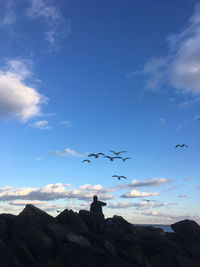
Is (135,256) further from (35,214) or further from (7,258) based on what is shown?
(35,214)

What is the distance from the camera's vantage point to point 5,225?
31.1m

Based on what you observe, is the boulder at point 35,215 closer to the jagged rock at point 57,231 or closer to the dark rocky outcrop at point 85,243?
the dark rocky outcrop at point 85,243

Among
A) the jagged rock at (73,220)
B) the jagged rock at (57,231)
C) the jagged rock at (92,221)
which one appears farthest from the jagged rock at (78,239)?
the jagged rock at (92,221)

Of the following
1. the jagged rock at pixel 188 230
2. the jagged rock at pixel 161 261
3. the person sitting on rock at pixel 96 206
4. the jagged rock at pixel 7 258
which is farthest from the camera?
the person sitting on rock at pixel 96 206

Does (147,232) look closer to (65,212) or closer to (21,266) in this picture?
(65,212)

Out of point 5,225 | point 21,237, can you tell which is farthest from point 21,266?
point 5,225

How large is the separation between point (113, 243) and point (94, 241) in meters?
2.20

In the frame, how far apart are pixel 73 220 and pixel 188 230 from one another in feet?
53.4

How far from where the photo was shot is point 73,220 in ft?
112

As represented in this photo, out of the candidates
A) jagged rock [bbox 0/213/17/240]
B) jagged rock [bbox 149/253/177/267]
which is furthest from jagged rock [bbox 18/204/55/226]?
jagged rock [bbox 149/253/177/267]

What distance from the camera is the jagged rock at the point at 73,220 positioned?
32362 millimetres

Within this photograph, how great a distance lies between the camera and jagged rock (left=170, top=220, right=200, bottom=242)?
1474 inches

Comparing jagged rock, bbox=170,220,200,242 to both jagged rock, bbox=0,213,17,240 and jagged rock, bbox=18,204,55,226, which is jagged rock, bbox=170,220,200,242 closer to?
jagged rock, bbox=18,204,55,226

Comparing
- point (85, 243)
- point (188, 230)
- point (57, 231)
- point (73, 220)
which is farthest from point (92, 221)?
point (188, 230)
